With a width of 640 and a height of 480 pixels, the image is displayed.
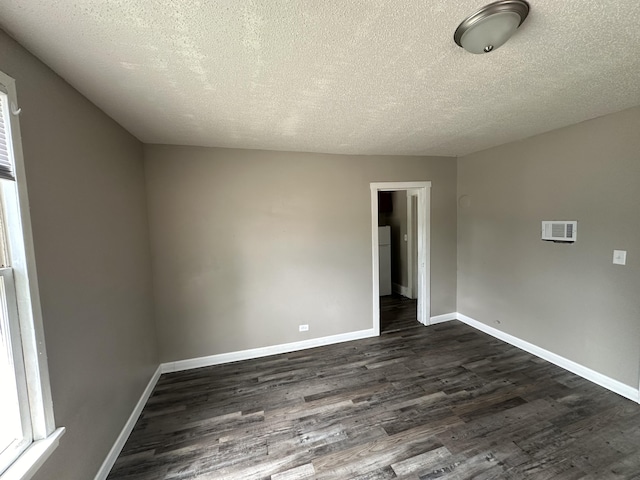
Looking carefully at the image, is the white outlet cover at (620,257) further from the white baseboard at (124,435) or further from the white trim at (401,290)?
the white baseboard at (124,435)

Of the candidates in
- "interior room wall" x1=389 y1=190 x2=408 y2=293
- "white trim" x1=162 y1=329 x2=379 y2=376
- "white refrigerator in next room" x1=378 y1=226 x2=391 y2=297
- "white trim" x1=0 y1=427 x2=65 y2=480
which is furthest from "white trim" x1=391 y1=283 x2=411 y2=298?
"white trim" x1=0 y1=427 x2=65 y2=480

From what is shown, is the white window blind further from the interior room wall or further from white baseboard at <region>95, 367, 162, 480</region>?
the interior room wall

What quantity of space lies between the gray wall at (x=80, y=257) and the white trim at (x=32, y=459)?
0.27 feet

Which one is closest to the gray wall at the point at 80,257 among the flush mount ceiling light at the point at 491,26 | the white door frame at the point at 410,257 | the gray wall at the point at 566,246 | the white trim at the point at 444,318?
the flush mount ceiling light at the point at 491,26

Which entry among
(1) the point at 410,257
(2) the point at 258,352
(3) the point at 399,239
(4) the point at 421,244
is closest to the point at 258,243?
(2) the point at 258,352

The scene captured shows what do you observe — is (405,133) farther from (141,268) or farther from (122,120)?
(141,268)

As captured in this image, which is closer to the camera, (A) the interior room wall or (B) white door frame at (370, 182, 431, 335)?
(B) white door frame at (370, 182, 431, 335)

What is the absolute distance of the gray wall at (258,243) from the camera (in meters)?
2.72

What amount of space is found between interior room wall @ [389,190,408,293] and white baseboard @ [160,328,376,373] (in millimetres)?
2137

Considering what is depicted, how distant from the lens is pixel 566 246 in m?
2.57

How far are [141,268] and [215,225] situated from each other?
2.67 feet

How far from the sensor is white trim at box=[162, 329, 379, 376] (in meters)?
2.82

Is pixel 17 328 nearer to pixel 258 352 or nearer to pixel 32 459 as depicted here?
pixel 32 459

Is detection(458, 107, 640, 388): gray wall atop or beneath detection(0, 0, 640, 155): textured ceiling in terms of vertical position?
beneath
